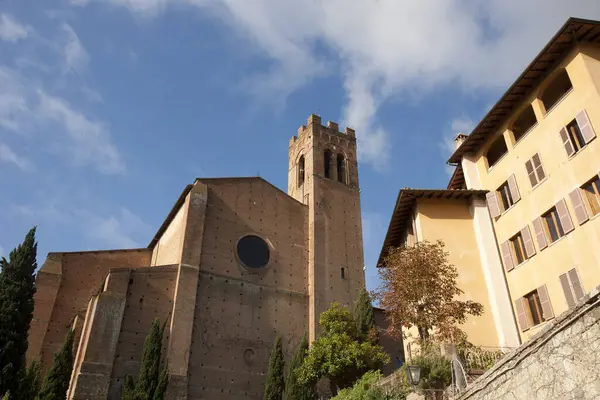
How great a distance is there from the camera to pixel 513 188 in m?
14.4

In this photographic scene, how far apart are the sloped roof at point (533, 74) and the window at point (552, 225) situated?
3730 mm

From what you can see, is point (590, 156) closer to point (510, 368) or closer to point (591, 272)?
point (591, 272)

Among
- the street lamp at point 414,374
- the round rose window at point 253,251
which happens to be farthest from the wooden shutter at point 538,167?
the round rose window at point 253,251

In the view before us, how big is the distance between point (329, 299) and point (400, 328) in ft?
38.7

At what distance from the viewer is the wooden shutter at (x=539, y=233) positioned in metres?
12.8

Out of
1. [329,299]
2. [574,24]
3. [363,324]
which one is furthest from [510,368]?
[329,299]

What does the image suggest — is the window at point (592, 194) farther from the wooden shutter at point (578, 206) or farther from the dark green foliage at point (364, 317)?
the dark green foliage at point (364, 317)

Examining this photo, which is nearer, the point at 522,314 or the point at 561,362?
the point at 561,362

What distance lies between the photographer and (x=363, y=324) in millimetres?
21656

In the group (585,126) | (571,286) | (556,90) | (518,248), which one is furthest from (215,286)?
(585,126)

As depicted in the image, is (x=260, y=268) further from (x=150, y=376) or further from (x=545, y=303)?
(x=545, y=303)

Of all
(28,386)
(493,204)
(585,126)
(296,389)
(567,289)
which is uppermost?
(585,126)

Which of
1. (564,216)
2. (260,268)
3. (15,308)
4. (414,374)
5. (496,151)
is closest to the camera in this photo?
(414,374)

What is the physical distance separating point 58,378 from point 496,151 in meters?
18.1
